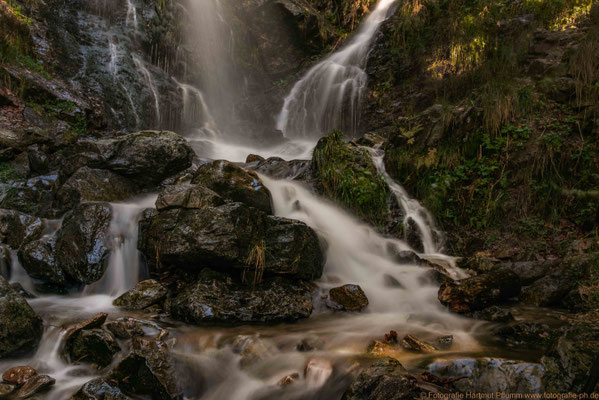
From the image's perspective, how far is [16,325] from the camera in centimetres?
321

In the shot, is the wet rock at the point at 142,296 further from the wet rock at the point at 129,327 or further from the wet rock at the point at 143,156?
the wet rock at the point at 143,156

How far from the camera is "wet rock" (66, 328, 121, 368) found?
3.08 m

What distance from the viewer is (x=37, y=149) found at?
22.7ft

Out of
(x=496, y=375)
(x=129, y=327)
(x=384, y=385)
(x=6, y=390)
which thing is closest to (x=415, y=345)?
(x=496, y=375)

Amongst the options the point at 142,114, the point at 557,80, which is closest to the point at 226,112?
the point at 142,114

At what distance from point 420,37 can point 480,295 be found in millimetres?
9838

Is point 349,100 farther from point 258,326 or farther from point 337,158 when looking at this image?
point 258,326

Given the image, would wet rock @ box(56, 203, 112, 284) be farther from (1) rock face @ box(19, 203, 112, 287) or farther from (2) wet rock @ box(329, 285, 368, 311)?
(2) wet rock @ box(329, 285, 368, 311)

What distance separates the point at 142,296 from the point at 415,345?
315 cm

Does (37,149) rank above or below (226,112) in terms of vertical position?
below

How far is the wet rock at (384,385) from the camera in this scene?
2195mm

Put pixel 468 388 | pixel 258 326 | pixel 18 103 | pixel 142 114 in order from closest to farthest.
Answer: pixel 468 388
pixel 258 326
pixel 18 103
pixel 142 114

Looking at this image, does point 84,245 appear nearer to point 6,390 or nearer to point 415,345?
point 6,390

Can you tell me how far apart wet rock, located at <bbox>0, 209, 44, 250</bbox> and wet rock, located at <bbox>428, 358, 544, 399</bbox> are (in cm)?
554
